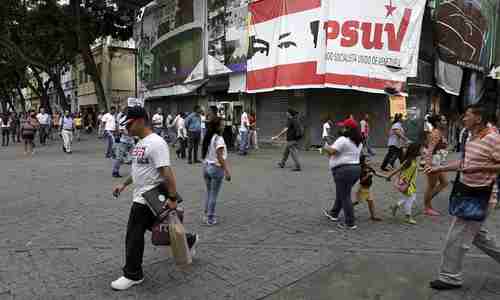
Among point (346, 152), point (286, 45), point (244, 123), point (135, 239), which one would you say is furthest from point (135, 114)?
point (286, 45)

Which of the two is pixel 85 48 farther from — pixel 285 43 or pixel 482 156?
pixel 482 156

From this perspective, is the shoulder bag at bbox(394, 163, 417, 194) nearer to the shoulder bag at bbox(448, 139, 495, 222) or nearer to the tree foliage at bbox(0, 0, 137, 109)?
the shoulder bag at bbox(448, 139, 495, 222)

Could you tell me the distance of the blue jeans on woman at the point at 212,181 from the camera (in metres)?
5.90

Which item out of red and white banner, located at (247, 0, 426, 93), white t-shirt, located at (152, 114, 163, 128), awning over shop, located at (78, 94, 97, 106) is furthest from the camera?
awning over shop, located at (78, 94, 97, 106)

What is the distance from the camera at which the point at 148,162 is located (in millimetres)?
3854

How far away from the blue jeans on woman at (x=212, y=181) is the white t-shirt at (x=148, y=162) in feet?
6.64

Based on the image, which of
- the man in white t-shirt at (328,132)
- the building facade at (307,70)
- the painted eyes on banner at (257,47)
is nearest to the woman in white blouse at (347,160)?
the building facade at (307,70)

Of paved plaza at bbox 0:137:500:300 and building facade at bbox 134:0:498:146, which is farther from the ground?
building facade at bbox 134:0:498:146

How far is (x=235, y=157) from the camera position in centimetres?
1480

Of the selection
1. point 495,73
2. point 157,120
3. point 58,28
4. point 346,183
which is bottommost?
point 346,183

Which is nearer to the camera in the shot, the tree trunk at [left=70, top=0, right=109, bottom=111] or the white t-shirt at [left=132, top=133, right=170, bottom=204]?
the white t-shirt at [left=132, top=133, right=170, bottom=204]

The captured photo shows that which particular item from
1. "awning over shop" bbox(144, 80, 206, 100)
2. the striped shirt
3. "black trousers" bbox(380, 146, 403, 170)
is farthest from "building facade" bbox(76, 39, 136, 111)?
the striped shirt

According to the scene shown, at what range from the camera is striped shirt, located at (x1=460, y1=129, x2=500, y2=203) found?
12.0 feet

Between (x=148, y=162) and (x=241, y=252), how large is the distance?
1.72 meters
